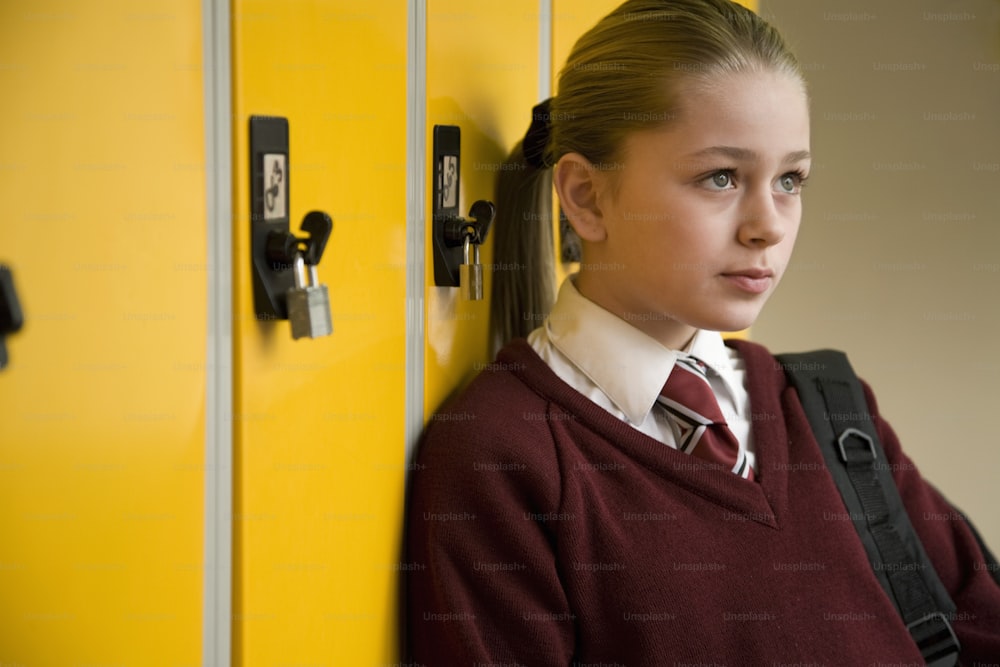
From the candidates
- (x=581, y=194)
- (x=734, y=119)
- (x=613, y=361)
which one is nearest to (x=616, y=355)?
(x=613, y=361)

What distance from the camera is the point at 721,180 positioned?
1113 mm

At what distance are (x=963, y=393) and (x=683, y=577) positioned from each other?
2397 mm

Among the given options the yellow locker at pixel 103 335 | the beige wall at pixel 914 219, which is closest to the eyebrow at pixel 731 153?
the yellow locker at pixel 103 335

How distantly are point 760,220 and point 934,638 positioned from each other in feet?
2.03

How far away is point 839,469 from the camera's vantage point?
129cm

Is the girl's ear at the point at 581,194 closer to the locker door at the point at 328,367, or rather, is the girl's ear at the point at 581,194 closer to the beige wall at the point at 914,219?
the locker door at the point at 328,367

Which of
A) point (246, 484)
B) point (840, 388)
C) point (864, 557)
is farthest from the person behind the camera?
point (840, 388)

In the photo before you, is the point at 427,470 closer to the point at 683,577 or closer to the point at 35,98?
the point at 683,577

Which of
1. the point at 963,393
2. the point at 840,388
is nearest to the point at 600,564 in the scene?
the point at 840,388

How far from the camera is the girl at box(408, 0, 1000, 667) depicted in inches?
41.1

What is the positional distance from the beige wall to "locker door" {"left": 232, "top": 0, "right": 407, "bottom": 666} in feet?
7.93

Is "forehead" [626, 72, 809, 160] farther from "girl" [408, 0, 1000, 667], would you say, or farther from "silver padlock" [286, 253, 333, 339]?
"silver padlock" [286, 253, 333, 339]

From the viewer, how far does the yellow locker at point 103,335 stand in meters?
0.54

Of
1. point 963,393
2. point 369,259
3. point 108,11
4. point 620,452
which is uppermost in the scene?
point 108,11
